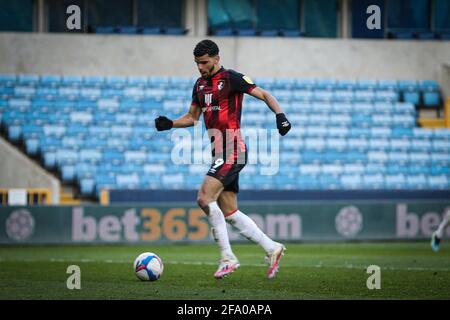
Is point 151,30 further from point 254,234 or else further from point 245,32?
point 254,234

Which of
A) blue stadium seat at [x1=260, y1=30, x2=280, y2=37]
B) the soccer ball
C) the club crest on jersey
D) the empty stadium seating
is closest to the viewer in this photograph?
the soccer ball

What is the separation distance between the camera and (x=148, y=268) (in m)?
9.81

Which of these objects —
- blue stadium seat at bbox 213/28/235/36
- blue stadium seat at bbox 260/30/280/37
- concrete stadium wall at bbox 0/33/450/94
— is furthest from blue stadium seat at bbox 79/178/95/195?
blue stadium seat at bbox 260/30/280/37

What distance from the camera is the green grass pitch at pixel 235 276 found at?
866 cm

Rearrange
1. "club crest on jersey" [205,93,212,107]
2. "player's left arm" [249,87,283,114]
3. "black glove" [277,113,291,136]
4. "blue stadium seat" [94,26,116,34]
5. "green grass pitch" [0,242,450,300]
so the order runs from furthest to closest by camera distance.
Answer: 1. "blue stadium seat" [94,26,116,34]
2. "club crest on jersey" [205,93,212,107]
3. "player's left arm" [249,87,283,114]
4. "black glove" [277,113,291,136]
5. "green grass pitch" [0,242,450,300]

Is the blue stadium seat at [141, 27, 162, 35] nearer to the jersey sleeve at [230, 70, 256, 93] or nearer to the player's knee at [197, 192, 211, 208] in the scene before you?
the jersey sleeve at [230, 70, 256, 93]

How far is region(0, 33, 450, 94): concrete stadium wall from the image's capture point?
25547 mm

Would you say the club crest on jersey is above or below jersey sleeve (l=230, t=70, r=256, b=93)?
below

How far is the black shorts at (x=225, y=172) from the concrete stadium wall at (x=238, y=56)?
16398 millimetres

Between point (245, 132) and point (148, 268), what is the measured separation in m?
13.4

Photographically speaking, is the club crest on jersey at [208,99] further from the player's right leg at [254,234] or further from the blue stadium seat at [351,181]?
the blue stadium seat at [351,181]

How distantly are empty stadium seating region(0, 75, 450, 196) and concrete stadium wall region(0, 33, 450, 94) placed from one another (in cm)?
64

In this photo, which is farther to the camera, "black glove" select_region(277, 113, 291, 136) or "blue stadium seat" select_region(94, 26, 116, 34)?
"blue stadium seat" select_region(94, 26, 116, 34)
